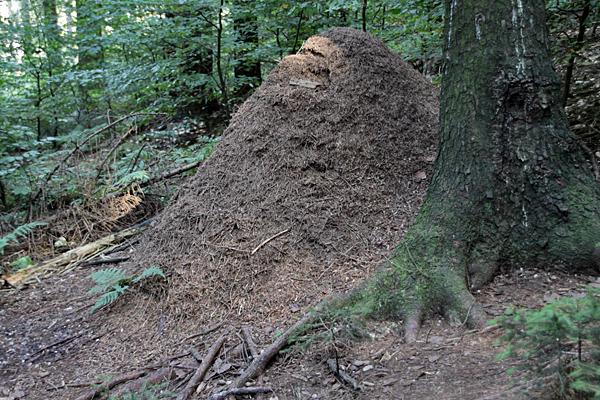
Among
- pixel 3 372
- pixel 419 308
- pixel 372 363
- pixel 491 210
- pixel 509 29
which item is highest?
pixel 509 29

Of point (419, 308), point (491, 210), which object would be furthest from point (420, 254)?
point (491, 210)

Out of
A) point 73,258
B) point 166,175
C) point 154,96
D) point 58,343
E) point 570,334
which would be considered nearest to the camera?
point 570,334

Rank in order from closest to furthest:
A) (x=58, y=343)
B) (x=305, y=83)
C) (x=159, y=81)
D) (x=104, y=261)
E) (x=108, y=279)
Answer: (x=58, y=343), (x=108, y=279), (x=305, y=83), (x=104, y=261), (x=159, y=81)

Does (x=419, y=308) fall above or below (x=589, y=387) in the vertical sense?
below

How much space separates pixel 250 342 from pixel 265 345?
116mm

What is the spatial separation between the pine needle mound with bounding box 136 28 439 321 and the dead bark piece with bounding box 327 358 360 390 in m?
0.74

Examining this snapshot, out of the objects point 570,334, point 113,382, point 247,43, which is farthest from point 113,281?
point 247,43

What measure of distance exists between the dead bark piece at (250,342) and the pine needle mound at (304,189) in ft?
0.55

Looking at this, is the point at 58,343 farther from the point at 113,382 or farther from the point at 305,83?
the point at 305,83

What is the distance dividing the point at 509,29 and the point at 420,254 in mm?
1686

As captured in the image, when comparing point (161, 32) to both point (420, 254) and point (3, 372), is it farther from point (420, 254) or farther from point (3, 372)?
point (420, 254)

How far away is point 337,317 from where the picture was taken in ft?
7.97

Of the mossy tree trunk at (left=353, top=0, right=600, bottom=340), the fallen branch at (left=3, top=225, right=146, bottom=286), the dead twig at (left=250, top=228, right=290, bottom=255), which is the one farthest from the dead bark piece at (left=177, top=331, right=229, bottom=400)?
the fallen branch at (left=3, top=225, right=146, bottom=286)

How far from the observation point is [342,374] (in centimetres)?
234
